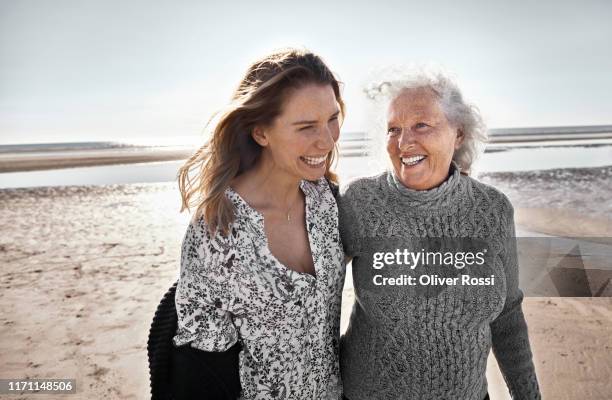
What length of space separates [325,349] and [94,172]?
1817 centimetres

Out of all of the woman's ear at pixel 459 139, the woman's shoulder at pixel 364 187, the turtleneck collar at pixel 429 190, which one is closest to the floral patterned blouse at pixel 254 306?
the woman's shoulder at pixel 364 187

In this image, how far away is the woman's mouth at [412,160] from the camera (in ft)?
6.62

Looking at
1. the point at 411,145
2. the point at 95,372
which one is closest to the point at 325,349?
the point at 411,145

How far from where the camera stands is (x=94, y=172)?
708 inches

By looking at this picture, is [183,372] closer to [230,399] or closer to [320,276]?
[230,399]

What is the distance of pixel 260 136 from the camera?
6.67 feet

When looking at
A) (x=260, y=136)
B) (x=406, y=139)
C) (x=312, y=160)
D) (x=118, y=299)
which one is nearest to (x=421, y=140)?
(x=406, y=139)

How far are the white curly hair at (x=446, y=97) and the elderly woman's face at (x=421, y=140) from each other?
0.12ft

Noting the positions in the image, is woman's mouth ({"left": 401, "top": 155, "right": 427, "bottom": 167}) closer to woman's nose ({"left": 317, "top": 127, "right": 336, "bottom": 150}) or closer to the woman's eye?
the woman's eye

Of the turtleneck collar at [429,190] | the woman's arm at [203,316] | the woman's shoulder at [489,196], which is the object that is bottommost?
the woman's arm at [203,316]

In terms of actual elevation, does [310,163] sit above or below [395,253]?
above

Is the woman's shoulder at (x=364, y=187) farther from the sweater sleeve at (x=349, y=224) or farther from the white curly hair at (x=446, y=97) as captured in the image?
the white curly hair at (x=446, y=97)

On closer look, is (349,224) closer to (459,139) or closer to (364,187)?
(364,187)

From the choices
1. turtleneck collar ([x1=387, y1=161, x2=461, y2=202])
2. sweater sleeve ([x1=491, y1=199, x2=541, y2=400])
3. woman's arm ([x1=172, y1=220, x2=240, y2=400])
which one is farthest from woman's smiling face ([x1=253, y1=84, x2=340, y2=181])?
sweater sleeve ([x1=491, y1=199, x2=541, y2=400])
